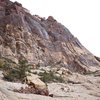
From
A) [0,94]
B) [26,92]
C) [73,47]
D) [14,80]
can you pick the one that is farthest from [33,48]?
[0,94]

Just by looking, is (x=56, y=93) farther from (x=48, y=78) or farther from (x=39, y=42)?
(x=39, y=42)

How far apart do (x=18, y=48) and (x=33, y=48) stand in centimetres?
589

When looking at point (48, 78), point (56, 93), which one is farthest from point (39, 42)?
point (56, 93)

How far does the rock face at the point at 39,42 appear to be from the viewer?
208 ft

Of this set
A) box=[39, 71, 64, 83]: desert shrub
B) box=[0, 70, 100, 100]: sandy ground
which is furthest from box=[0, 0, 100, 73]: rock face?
box=[0, 70, 100, 100]: sandy ground

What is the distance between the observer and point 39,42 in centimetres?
7212

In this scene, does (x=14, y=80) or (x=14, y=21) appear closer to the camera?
(x=14, y=80)

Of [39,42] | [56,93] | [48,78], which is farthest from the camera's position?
[39,42]

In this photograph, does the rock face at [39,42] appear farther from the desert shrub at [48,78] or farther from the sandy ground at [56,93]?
the sandy ground at [56,93]

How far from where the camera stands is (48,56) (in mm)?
71438

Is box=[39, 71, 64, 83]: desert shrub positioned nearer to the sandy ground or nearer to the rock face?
the sandy ground

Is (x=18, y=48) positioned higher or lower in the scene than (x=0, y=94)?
higher

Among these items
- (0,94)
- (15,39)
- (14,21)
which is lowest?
(0,94)

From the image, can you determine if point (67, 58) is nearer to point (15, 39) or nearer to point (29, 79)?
point (15, 39)
